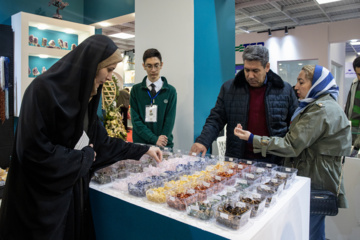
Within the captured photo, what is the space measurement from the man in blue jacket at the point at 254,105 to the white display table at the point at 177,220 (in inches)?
23.9

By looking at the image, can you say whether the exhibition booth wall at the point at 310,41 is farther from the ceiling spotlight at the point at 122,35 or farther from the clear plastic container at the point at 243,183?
the clear plastic container at the point at 243,183

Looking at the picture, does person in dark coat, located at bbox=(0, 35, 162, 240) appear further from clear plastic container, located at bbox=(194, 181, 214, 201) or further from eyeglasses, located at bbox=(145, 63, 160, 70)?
eyeglasses, located at bbox=(145, 63, 160, 70)

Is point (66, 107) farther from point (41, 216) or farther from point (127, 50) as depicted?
point (127, 50)

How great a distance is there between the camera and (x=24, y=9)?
457cm

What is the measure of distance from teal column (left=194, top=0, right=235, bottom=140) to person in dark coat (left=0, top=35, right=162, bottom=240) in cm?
226

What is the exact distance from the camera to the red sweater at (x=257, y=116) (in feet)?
7.88

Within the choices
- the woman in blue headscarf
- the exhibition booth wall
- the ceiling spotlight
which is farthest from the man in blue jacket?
the ceiling spotlight

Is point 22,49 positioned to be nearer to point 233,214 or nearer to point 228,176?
point 228,176

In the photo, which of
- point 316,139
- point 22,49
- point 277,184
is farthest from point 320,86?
point 22,49

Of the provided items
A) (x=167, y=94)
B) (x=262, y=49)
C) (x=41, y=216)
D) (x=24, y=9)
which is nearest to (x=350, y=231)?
(x=262, y=49)

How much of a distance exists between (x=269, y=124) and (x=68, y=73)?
5.31 feet

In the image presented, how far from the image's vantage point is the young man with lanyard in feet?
9.84

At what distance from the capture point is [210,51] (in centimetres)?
378

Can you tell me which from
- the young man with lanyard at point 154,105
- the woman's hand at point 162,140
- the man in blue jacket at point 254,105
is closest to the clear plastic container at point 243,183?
the man in blue jacket at point 254,105
